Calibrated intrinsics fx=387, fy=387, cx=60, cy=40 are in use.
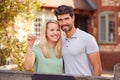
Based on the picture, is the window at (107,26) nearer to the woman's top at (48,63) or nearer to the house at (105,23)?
the house at (105,23)

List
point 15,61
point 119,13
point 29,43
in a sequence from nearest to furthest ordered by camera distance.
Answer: point 29,43 → point 15,61 → point 119,13

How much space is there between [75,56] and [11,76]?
3.17 ft

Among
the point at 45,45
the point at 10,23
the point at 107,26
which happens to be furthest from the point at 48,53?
the point at 107,26

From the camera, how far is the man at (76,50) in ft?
13.9

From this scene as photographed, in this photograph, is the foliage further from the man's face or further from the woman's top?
the man's face

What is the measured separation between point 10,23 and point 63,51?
878cm

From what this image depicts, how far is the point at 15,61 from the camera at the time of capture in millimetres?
11945

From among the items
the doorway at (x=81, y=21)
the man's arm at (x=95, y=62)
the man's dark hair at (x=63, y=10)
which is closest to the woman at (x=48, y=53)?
the man's dark hair at (x=63, y=10)

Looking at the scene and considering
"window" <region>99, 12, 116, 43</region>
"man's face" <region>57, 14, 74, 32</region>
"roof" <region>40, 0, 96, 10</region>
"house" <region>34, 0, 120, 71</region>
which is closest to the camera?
"man's face" <region>57, 14, 74, 32</region>

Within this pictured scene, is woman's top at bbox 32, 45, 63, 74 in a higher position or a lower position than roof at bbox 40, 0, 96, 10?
lower

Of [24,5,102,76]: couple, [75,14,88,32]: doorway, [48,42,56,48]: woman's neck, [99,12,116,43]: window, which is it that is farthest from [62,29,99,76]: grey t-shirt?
[75,14,88,32]: doorway

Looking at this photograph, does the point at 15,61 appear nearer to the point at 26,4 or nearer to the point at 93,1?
the point at 26,4

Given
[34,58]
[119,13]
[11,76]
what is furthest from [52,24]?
[119,13]

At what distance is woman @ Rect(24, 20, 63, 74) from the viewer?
4223 millimetres
